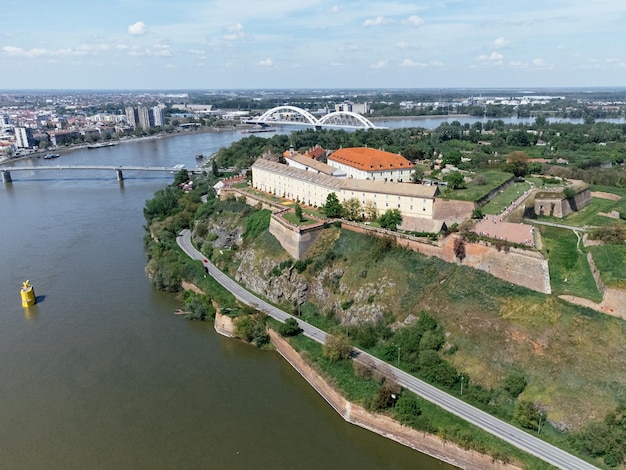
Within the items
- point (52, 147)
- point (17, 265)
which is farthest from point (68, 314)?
point (52, 147)

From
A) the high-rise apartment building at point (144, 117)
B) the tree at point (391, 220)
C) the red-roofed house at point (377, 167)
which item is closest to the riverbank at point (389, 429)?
the tree at point (391, 220)

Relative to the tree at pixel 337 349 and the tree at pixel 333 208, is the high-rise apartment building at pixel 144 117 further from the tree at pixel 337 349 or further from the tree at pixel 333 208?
the tree at pixel 337 349

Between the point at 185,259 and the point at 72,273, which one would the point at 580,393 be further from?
the point at 72,273

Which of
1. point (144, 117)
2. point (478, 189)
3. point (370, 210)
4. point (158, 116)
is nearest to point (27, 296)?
point (370, 210)

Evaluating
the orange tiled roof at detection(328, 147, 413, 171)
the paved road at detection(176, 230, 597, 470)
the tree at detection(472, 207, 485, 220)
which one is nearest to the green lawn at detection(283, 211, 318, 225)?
the paved road at detection(176, 230, 597, 470)

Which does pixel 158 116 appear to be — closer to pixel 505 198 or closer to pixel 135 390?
pixel 505 198

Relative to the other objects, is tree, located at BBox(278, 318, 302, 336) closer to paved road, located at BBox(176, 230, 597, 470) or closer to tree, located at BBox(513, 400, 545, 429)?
paved road, located at BBox(176, 230, 597, 470)
